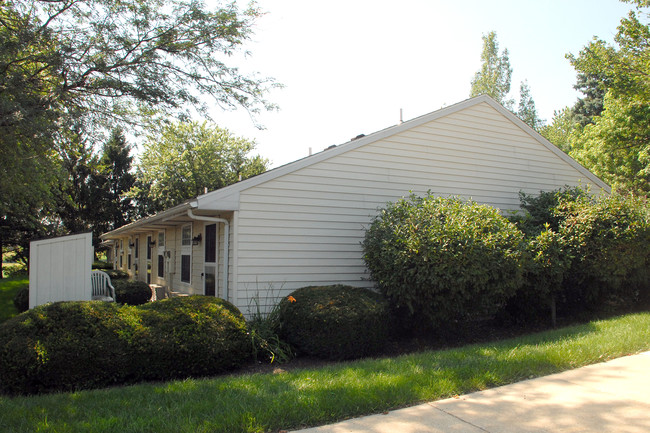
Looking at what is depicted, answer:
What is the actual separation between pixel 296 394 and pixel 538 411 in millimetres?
2292

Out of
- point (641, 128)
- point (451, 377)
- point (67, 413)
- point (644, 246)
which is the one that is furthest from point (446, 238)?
point (641, 128)

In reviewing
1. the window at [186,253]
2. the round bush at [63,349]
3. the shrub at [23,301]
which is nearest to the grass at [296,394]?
the round bush at [63,349]

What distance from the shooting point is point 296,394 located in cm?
467

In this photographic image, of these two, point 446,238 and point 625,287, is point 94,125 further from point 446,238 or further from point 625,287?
point 625,287

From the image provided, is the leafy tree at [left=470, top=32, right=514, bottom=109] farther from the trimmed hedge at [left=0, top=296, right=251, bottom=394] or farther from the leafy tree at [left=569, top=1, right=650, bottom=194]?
the trimmed hedge at [left=0, top=296, right=251, bottom=394]

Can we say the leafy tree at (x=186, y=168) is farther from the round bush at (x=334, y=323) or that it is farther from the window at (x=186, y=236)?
the round bush at (x=334, y=323)

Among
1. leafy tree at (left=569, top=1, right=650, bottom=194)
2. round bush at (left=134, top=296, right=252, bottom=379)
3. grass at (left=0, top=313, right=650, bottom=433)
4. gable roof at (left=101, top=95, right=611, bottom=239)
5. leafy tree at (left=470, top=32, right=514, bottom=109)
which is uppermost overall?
leafy tree at (left=470, top=32, right=514, bottom=109)

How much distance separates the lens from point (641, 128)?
17984mm

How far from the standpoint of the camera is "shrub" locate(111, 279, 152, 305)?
41.8ft

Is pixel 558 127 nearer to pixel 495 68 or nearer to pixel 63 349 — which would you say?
pixel 495 68

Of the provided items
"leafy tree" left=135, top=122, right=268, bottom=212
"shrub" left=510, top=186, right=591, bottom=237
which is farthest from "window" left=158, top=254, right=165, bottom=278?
"leafy tree" left=135, top=122, right=268, bottom=212

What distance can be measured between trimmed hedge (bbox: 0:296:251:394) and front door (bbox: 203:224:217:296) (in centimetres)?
288

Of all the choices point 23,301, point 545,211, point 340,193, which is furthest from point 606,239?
point 23,301

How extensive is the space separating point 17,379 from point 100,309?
1174 mm
